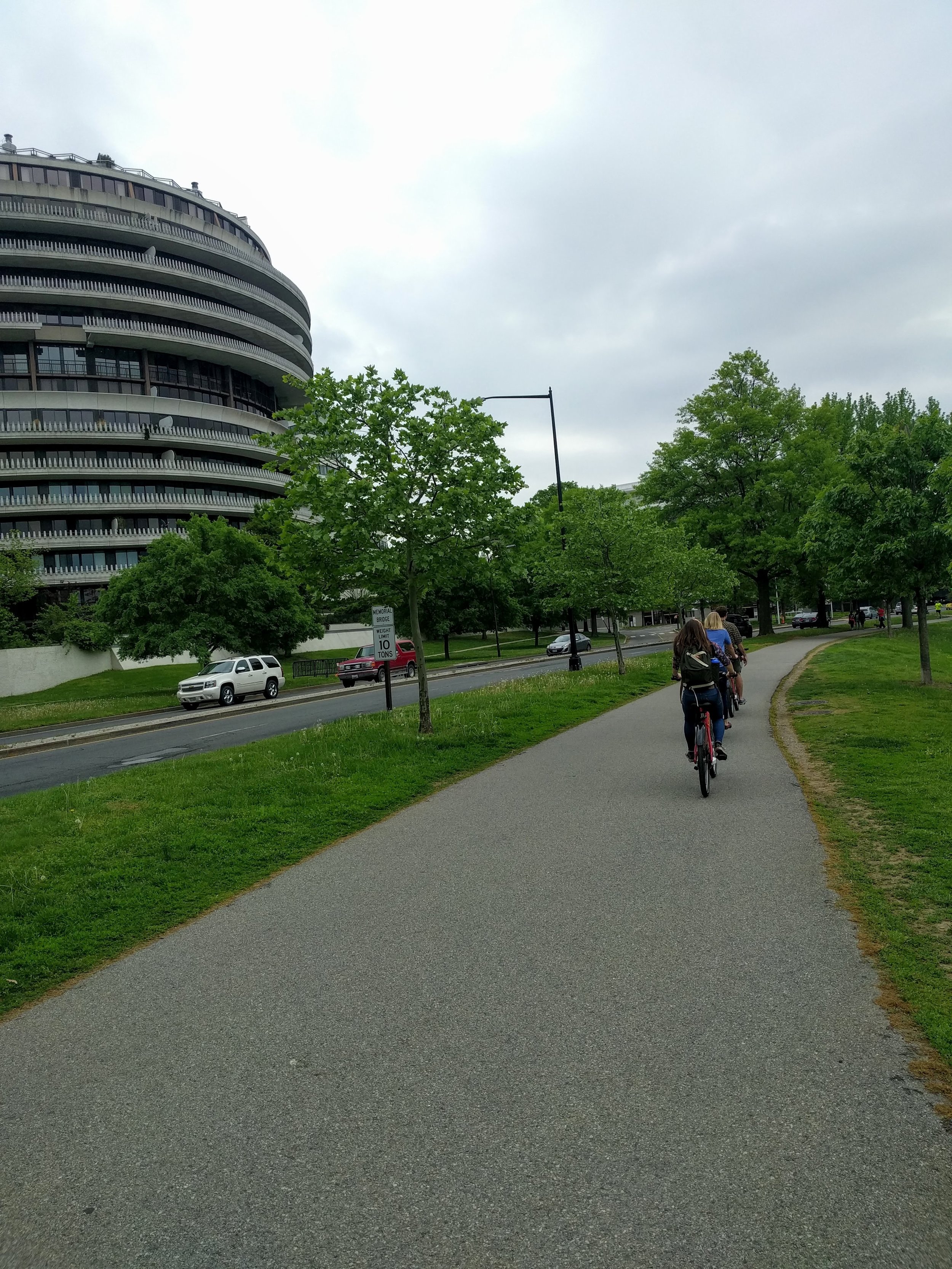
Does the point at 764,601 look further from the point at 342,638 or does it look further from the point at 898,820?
the point at 898,820

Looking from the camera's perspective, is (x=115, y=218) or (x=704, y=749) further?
(x=115, y=218)

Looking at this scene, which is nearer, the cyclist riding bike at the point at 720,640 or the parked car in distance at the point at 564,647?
the cyclist riding bike at the point at 720,640

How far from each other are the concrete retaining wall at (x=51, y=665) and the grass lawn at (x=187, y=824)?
24.8 m

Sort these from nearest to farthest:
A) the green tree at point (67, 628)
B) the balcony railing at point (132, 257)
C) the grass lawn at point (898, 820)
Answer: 1. the grass lawn at point (898, 820)
2. the green tree at point (67, 628)
3. the balcony railing at point (132, 257)

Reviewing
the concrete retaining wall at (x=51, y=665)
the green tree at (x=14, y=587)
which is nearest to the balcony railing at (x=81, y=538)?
the green tree at (x=14, y=587)

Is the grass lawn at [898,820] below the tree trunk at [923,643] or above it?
below

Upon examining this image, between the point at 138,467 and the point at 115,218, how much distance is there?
17024 mm

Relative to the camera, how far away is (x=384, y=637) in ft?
62.5

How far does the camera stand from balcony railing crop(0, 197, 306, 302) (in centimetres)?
5616

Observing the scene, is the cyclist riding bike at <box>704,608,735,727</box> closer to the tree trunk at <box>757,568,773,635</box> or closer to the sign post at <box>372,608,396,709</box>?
the sign post at <box>372,608,396,709</box>

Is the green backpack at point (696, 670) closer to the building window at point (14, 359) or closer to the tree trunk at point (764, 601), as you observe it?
the tree trunk at point (764, 601)

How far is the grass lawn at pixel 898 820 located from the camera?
14.0 ft

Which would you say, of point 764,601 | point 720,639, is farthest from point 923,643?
point 764,601

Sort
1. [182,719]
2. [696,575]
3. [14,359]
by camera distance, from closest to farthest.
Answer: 1. [182,719]
2. [696,575]
3. [14,359]
